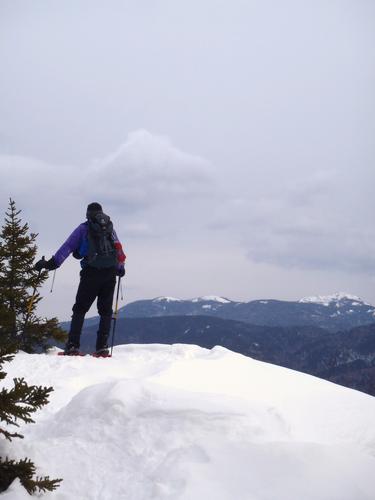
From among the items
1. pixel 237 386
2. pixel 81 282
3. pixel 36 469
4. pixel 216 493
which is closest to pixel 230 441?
pixel 216 493

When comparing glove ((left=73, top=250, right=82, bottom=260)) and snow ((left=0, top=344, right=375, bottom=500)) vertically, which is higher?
glove ((left=73, top=250, right=82, bottom=260))

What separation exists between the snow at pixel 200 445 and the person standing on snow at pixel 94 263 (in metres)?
3.26

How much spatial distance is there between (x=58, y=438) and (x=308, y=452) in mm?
2316

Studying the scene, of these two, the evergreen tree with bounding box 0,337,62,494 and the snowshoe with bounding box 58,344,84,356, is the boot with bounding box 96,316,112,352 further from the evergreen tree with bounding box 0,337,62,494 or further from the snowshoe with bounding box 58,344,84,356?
the evergreen tree with bounding box 0,337,62,494

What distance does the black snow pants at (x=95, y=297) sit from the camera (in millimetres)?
8930

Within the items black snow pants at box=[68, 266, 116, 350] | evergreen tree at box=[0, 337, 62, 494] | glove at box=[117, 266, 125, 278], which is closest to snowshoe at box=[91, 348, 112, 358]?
black snow pants at box=[68, 266, 116, 350]

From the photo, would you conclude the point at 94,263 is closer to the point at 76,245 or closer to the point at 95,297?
the point at 76,245

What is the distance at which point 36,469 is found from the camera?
128 inches

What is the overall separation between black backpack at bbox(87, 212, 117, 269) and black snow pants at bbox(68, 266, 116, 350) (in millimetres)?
271

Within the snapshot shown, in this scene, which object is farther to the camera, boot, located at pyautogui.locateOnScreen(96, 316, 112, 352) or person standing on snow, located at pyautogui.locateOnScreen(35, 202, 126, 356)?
boot, located at pyautogui.locateOnScreen(96, 316, 112, 352)

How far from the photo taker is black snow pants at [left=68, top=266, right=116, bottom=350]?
8930 millimetres

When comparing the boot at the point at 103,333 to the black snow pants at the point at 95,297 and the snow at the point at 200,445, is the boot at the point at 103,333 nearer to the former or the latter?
the black snow pants at the point at 95,297

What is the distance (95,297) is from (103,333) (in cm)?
89

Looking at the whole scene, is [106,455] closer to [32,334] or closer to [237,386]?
[237,386]
